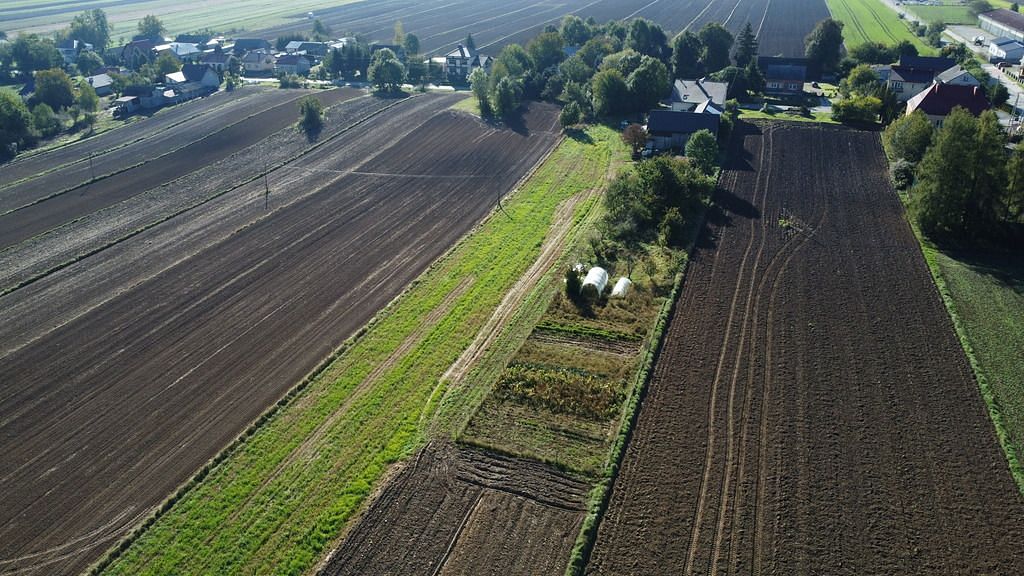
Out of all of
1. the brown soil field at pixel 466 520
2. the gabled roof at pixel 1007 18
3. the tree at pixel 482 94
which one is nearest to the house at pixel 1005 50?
the gabled roof at pixel 1007 18

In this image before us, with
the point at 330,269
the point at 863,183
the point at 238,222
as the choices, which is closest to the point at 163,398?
the point at 330,269

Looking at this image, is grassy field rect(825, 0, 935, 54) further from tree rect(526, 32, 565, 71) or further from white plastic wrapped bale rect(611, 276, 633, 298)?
white plastic wrapped bale rect(611, 276, 633, 298)

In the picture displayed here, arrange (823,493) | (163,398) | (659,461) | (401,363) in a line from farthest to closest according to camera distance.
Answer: (401,363) < (163,398) < (659,461) < (823,493)

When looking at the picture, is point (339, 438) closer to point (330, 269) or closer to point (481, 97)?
point (330, 269)

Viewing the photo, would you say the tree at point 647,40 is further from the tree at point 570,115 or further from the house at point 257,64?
the house at point 257,64

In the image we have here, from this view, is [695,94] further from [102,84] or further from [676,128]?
[102,84]

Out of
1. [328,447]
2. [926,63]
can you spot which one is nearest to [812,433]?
[328,447]
